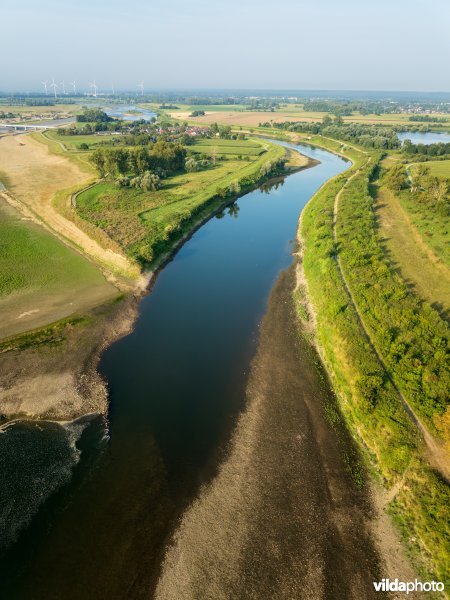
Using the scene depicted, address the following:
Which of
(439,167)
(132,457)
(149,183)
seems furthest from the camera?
(439,167)

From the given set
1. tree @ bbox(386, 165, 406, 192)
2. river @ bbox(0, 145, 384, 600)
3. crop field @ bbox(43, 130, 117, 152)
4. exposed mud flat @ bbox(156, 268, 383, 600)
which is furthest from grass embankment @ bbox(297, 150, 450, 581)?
crop field @ bbox(43, 130, 117, 152)

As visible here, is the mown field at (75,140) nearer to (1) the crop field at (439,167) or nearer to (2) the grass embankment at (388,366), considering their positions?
(2) the grass embankment at (388,366)

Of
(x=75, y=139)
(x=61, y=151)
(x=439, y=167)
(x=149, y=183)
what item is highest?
(x=75, y=139)

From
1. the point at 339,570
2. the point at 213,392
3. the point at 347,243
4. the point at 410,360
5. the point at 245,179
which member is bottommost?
the point at 339,570

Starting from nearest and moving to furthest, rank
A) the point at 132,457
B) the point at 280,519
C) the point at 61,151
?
the point at 280,519
the point at 132,457
the point at 61,151

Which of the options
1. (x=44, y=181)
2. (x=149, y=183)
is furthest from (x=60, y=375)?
(x=44, y=181)

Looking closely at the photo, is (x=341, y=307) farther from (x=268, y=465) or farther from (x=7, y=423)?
(x=7, y=423)

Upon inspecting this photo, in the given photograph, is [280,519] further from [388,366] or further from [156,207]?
[156,207]

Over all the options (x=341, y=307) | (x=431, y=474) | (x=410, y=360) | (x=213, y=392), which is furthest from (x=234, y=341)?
(x=431, y=474)

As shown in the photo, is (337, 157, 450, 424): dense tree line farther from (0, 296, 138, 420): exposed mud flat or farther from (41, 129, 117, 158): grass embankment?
(41, 129, 117, 158): grass embankment
